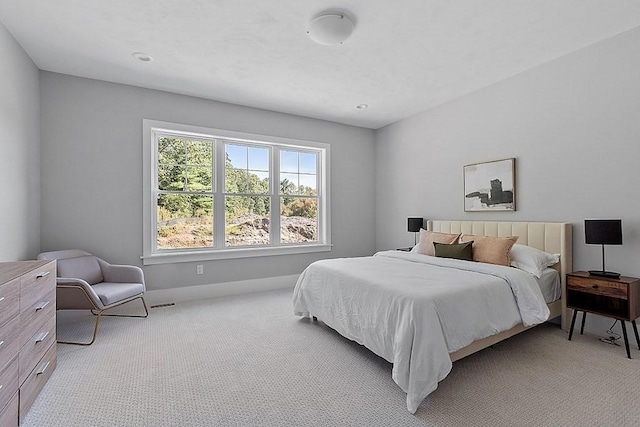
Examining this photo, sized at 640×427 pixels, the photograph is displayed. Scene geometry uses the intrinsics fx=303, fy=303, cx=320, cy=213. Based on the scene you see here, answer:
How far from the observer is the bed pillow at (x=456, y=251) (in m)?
3.31

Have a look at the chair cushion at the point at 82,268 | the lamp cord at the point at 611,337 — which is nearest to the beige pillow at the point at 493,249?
the lamp cord at the point at 611,337

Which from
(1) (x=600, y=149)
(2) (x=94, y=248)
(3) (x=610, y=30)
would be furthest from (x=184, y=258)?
(3) (x=610, y=30)

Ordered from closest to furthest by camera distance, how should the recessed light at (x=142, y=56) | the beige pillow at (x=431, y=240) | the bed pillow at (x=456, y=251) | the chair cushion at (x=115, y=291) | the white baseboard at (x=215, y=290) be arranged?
the chair cushion at (x=115, y=291)
the recessed light at (x=142, y=56)
the bed pillow at (x=456, y=251)
the beige pillow at (x=431, y=240)
the white baseboard at (x=215, y=290)

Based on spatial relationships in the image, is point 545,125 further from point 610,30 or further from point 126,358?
point 126,358

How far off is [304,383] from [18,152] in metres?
3.30

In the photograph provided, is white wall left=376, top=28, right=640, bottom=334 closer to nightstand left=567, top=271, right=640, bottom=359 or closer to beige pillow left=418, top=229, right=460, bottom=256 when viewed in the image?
nightstand left=567, top=271, right=640, bottom=359

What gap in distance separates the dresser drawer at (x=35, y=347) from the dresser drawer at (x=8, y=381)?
8 cm

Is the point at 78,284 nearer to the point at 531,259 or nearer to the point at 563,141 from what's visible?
the point at 531,259

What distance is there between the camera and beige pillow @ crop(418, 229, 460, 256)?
3.72 metres

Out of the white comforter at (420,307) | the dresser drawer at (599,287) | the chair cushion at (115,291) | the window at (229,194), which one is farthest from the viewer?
the window at (229,194)

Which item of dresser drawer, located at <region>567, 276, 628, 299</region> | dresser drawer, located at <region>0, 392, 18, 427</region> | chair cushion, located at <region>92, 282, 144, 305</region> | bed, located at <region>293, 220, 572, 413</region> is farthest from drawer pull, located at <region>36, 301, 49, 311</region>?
dresser drawer, located at <region>567, 276, 628, 299</region>

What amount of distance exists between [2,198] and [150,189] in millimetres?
1436

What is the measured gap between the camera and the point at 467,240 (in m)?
3.56

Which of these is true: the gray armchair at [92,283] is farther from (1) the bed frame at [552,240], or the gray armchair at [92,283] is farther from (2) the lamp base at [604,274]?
(2) the lamp base at [604,274]
